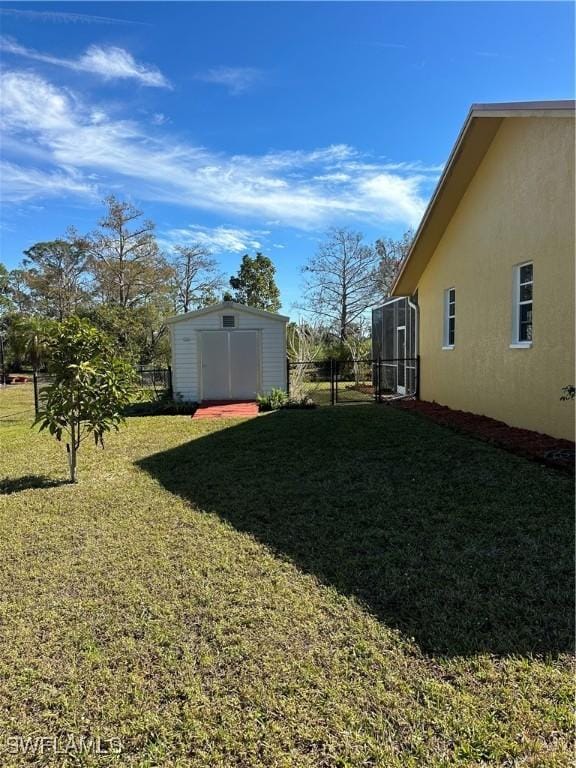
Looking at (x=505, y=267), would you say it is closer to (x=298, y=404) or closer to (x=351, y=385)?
(x=298, y=404)

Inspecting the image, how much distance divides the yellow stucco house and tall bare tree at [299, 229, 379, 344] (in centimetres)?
1757

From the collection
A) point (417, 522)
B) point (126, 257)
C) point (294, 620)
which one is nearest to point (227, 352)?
point (417, 522)

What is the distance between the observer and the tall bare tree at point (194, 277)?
30828mm

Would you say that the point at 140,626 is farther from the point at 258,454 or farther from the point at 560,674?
the point at 258,454

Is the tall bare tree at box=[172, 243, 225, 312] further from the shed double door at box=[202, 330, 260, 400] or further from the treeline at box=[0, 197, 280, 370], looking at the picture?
the shed double door at box=[202, 330, 260, 400]

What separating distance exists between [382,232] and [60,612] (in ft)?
100

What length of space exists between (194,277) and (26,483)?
2766cm

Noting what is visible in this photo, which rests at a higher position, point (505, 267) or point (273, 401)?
point (505, 267)

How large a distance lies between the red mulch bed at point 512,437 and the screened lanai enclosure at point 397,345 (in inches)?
126

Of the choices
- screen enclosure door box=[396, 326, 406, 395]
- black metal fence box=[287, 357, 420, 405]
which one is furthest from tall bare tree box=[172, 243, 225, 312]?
screen enclosure door box=[396, 326, 406, 395]


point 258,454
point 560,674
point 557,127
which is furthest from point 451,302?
point 560,674

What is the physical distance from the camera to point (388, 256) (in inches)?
1177

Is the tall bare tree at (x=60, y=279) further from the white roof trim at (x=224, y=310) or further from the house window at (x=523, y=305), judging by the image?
the house window at (x=523, y=305)

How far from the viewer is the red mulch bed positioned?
18.0 ft
